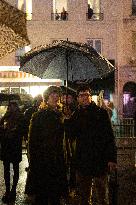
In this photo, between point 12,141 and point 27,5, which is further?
point 27,5

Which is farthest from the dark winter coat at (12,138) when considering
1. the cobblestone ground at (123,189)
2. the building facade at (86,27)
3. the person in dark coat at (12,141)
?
the building facade at (86,27)

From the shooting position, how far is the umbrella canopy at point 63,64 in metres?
9.16

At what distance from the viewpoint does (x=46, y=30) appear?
118 ft

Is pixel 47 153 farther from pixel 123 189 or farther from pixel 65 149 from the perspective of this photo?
pixel 123 189

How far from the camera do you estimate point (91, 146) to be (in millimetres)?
6344

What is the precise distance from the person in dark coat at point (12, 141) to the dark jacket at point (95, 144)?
2.62 metres

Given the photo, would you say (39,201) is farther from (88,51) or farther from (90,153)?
(88,51)

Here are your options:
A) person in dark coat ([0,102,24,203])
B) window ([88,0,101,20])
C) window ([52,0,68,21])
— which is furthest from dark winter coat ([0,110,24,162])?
window ([88,0,101,20])

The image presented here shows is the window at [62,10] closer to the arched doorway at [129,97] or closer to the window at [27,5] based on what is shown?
the window at [27,5]

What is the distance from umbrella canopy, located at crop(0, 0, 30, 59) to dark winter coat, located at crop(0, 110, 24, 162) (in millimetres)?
5434

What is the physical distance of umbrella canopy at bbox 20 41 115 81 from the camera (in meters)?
9.16

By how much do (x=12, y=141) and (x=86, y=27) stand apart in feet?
92.1

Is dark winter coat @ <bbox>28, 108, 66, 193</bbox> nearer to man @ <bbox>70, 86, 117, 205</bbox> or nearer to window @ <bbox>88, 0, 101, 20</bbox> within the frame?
man @ <bbox>70, 86, 117, 205</bbox>

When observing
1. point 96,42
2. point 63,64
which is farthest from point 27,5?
point 63,64
